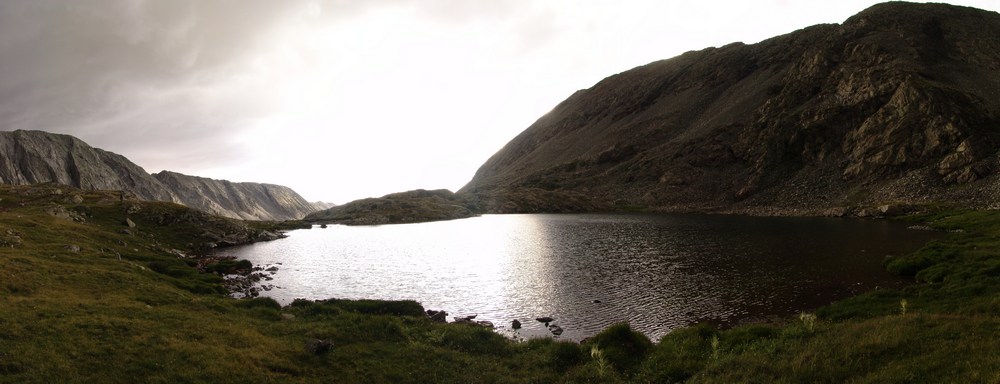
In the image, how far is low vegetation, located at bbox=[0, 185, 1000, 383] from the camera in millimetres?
16828

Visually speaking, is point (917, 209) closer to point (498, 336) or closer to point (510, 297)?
point (510, 297)

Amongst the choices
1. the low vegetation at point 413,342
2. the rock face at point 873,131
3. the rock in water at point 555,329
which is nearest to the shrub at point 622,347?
the low vegetation at point 413,342

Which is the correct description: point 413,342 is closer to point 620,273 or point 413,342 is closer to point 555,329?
point 555,329

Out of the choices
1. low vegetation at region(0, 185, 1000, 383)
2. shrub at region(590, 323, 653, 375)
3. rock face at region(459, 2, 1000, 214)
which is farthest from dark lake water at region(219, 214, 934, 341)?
rock face at region(459, 2, 1000, 214)

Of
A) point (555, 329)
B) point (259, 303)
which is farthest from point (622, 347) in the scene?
point (259, 303)

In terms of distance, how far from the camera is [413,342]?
25.8m

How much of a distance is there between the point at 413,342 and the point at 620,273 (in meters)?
34.2

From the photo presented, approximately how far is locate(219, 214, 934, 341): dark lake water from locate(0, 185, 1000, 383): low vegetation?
714cm

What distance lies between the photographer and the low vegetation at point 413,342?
16828mm

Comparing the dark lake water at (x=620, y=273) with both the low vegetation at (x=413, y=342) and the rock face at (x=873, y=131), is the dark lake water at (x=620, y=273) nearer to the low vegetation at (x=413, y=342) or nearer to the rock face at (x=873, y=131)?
the low vegetation at (x=413, y=342)

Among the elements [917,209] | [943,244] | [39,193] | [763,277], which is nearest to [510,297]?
[763,277]

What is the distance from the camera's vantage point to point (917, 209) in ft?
320

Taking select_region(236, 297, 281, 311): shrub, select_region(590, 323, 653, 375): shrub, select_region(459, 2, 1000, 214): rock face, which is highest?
select_region(459, 2, 1000, 214): rock face

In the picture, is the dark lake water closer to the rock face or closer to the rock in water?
the rock in water
